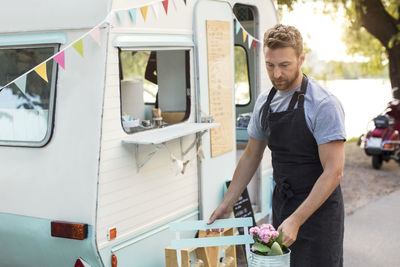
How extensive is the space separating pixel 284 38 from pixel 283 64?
0.13 m

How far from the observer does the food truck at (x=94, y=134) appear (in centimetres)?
353

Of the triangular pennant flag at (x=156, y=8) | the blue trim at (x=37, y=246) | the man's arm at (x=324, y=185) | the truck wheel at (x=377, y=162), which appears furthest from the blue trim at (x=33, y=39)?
the truck wheel at (x=377, y=162)

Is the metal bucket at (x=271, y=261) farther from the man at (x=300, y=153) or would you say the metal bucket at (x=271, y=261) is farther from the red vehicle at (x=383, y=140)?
the red vehicle at (x=383, y=140)

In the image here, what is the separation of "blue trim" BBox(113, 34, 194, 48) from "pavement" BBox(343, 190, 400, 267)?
2818 millimetres

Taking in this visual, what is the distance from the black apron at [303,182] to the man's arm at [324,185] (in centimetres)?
14

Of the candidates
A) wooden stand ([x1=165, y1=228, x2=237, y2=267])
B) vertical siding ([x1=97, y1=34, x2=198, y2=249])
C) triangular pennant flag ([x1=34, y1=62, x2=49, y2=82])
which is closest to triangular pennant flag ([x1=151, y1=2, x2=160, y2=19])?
vertical siding ([x1=97, y1=34, x2=198, y2=249])

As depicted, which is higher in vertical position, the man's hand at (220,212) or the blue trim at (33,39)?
the blue trim at (33,39)

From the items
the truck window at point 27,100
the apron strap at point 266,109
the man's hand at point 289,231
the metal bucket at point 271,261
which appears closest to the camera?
the metal bucket at point 271,261

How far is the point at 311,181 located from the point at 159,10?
67.9 inches

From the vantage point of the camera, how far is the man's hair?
2.85 metres

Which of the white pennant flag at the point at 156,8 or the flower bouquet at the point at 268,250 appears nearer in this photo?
the flower bouquet at the point at 268,250

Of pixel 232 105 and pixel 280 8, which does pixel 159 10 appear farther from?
pixel 280 8

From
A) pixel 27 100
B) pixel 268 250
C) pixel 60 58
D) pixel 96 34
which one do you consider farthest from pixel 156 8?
pixel 268 250

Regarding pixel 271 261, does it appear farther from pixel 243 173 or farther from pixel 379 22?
pixel 379 22
